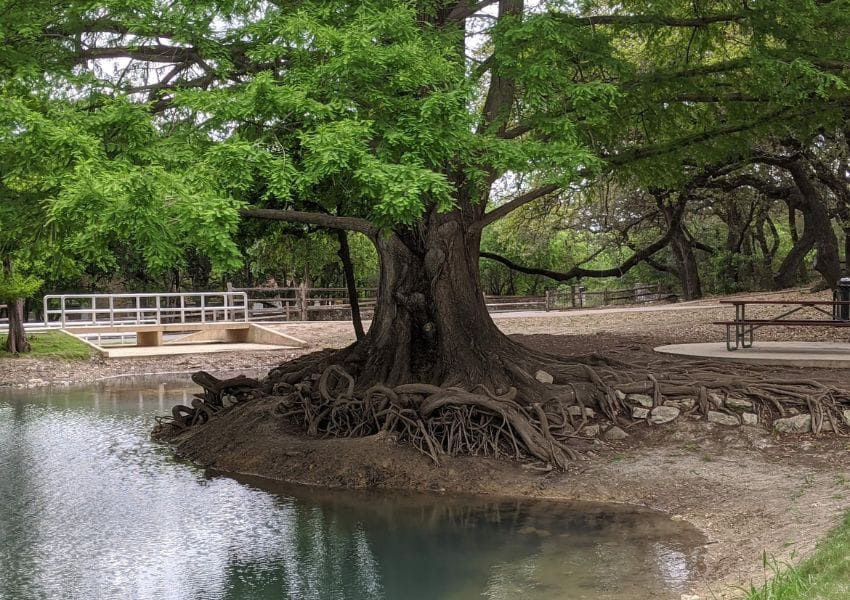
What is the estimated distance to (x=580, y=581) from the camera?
7113mm

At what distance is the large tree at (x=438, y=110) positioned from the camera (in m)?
7.76

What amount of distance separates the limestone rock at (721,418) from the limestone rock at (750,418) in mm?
89

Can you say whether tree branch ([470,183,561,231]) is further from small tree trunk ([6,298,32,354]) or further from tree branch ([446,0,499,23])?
small tree trunk ([6,298,32,354])

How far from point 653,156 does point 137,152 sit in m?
7.47

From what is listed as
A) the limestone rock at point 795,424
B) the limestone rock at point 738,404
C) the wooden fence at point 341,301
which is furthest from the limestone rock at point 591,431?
the wooden fence at point 341,301

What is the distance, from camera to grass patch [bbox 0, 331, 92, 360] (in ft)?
71.5

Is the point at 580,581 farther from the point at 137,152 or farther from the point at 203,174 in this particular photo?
the point at 137,152

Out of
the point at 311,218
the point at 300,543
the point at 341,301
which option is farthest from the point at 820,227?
the point at 341,301

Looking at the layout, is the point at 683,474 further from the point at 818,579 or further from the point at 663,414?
the point at 818,579

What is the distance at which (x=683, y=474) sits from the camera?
9750mm

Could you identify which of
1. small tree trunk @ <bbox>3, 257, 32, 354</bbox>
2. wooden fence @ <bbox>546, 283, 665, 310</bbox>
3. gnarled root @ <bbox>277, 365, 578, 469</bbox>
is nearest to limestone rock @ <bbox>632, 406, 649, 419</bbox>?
gnarled root @ <bbox>277, 365, 578, 469</bbox>

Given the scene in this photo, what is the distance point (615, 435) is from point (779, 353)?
334 centimetres

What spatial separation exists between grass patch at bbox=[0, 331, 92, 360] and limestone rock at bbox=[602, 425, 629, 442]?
15.4 m

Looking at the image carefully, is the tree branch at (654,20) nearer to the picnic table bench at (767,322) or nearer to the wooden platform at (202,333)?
the picnic table bench at (767,322)
